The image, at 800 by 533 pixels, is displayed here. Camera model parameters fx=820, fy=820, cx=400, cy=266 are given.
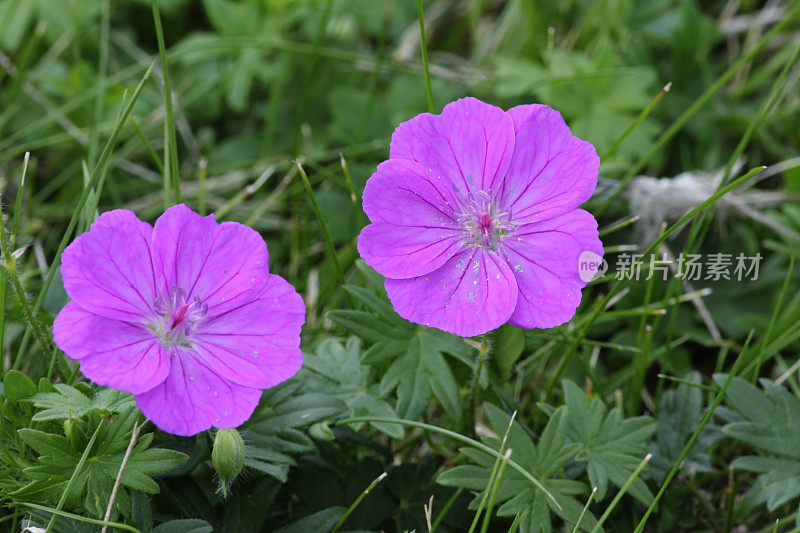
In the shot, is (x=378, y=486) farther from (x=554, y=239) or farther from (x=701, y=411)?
(x=701, y=411)

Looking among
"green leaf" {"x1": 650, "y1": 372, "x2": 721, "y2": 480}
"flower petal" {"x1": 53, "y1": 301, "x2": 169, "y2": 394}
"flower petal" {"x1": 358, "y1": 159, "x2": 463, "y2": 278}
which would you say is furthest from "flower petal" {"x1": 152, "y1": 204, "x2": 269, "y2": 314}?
"green leaf" {"x1": 650, "y1": 372, "x2": 721, "y2": 480}

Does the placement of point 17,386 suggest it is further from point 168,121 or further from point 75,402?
point 168,121

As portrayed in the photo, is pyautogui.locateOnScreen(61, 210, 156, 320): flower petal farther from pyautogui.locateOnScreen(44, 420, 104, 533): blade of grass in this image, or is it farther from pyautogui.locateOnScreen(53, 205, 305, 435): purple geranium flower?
pyautogui.locateOnScreen(44, 420, 104, 533): blade of grass

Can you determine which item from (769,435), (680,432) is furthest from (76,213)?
(769,435)

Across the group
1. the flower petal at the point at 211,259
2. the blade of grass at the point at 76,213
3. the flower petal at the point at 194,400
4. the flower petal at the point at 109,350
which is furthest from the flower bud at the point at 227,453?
the blade of grass at the point at 76,213

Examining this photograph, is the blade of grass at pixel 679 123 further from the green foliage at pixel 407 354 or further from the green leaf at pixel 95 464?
the green leaf at pixel 95 464

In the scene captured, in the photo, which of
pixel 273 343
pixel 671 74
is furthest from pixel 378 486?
pixel 671 74
